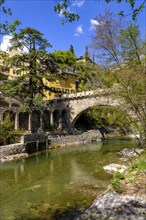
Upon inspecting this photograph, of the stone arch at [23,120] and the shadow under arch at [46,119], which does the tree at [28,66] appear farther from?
the shadow under arch at [46,119]

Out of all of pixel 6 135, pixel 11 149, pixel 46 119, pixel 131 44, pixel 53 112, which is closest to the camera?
pixel 131 44

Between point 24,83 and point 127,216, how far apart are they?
25727 mm

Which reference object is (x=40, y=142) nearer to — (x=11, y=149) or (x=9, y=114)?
(x=11, y=149)

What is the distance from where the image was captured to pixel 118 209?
6.83 meters

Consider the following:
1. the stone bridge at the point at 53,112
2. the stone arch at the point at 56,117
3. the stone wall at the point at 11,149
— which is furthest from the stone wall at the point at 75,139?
the stone arch at the point at 56,117

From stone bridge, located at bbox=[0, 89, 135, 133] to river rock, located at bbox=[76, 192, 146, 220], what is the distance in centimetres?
2487

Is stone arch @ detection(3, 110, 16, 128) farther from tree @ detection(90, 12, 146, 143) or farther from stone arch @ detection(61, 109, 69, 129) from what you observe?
tree @ detection(90, 12, 146, 143)

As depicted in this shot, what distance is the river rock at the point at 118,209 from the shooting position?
626 centimetres

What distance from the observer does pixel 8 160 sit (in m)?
20.1

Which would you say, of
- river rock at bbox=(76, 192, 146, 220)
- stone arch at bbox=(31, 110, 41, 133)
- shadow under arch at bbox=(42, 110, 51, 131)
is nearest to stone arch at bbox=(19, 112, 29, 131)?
stone arch at bbox=(31, 110, 41, 133)

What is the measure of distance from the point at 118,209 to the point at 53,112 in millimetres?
34611

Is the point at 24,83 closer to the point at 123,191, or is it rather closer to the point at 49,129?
the point at 49,129

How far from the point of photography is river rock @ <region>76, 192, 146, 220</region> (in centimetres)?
626

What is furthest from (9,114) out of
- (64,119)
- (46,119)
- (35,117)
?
(64,119)
